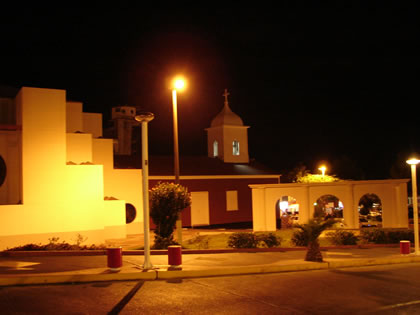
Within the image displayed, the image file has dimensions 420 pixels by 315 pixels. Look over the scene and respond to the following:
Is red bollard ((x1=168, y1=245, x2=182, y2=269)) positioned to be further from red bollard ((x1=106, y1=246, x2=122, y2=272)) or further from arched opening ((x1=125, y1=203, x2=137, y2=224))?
arched opening ((x1=125, y1=203, x2=137, y2=224))

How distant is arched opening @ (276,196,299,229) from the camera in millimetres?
29891

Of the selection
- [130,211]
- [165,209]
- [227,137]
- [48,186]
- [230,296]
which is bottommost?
[230,296]

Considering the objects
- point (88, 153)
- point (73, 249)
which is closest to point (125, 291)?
point (73, 249)

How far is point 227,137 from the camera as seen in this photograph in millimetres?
41062

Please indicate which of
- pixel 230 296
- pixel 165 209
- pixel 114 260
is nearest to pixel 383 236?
pixel 165 209

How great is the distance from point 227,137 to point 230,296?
31508mm

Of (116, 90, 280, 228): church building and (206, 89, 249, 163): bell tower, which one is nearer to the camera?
(116, 90, 280, 228): church building

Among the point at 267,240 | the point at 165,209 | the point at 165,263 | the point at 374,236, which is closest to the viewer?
the point at 165,263

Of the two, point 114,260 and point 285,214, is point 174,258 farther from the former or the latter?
point 285,214


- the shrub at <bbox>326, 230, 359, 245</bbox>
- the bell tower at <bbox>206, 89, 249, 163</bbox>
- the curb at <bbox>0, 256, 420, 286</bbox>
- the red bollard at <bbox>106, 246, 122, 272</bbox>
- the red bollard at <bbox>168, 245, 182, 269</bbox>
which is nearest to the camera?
the curb at <bbox>0, 256, 420, 286</bbox>

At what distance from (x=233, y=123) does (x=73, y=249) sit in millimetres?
26547

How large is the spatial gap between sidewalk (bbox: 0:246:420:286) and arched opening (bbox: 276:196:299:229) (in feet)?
36.4

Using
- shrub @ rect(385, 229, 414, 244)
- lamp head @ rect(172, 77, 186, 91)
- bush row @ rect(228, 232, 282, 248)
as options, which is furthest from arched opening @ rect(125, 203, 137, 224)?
shrub @ rect(385, 229, 414, 244)

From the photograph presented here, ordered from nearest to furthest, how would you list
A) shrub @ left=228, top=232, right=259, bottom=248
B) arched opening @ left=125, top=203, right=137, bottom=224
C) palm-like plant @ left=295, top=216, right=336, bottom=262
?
palm-like plant @ left=295, top=216, right=336, bottom=262
shrub @ left=228, top=232, right=259, bottom=248
arched opening @ left=125, top=203, right=137, bottom=224
